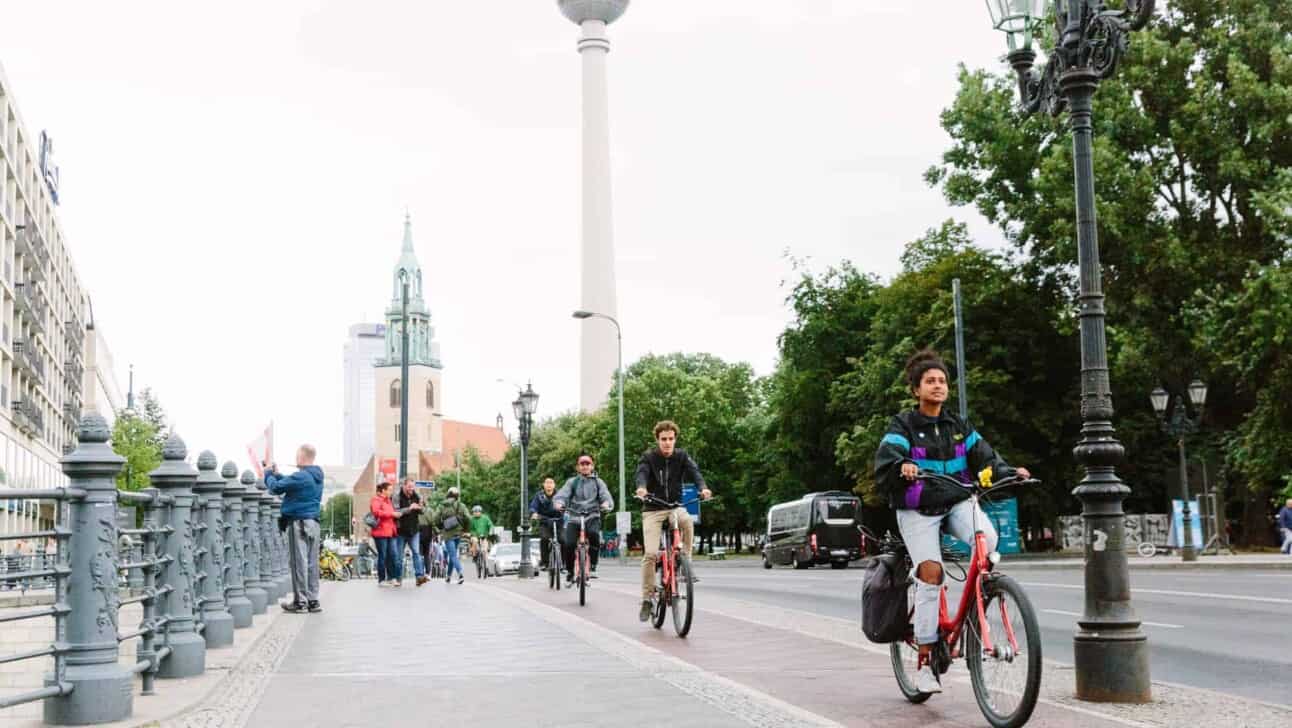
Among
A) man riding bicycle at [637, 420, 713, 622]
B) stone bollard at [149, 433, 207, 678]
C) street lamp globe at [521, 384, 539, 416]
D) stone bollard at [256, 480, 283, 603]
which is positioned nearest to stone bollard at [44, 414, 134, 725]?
stone bollard at [149, 433, 207, 678]

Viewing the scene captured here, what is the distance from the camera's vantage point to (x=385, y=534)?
21.4 m

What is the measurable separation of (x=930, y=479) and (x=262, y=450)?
45.3 ft

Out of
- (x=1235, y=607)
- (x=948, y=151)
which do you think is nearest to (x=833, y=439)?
(x=948, y=151)

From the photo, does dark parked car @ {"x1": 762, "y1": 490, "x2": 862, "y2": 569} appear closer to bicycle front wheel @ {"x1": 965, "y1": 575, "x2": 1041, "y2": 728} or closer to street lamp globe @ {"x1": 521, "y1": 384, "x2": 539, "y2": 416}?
street lamp globe @ {"x1": 521, "y1": 384, "x2": 539, "y2": 416}

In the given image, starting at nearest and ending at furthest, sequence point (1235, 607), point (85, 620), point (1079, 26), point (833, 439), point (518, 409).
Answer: point (85, 620) < point (1079, 26) < point (1235, 607) < point (518, 409) < point (833, 439)

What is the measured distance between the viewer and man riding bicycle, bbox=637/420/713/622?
11.9 m

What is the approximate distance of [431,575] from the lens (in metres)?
32.0

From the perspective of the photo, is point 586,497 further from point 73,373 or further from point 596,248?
point 596,248

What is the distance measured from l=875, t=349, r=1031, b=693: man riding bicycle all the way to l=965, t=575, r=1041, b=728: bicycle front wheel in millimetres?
317

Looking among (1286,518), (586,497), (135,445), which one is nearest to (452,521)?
(586,497)

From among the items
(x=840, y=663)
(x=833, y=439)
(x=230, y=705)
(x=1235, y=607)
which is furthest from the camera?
(x=833, y=439)

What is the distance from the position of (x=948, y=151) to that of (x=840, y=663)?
3249cm

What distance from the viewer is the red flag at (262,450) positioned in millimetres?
18562

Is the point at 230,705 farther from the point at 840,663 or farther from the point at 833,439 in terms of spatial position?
the point at 833,439
